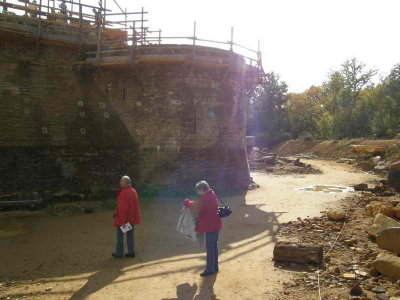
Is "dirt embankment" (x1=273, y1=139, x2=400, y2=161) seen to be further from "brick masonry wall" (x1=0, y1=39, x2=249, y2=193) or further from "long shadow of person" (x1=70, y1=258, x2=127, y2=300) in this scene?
"long shadow of person" (x1=70, y1=258, x2=127, y2=300)

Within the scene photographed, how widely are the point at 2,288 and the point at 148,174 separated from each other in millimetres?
8556

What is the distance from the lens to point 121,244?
6695mm

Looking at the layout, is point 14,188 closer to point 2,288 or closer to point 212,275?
point 2,288

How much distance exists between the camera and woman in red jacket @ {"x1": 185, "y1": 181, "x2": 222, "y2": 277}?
5.70 m

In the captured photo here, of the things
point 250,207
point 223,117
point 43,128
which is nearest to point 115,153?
point 43,128

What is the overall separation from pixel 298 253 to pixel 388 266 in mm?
1460

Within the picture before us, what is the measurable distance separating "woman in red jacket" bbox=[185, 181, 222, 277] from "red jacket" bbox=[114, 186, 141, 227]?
1.35 metres

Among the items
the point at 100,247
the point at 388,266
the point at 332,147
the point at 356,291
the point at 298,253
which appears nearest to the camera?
the point at 356,291

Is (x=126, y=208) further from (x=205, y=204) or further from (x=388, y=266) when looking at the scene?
(x=388, y=266)

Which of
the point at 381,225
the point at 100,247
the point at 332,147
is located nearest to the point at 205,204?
the point at 100,247

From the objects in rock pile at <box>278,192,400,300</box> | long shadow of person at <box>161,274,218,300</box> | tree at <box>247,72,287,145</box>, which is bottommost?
long shadow of person at <box>161,274,218,300</box>

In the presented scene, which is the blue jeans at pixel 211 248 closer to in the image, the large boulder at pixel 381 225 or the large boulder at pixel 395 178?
the large boulder at pixel 381 225

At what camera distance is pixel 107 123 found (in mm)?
13719

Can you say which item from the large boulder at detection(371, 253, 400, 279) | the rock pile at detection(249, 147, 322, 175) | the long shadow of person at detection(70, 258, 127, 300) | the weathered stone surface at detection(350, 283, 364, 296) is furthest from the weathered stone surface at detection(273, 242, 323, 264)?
the rock pile at detection(249, 147, 322, 175)
